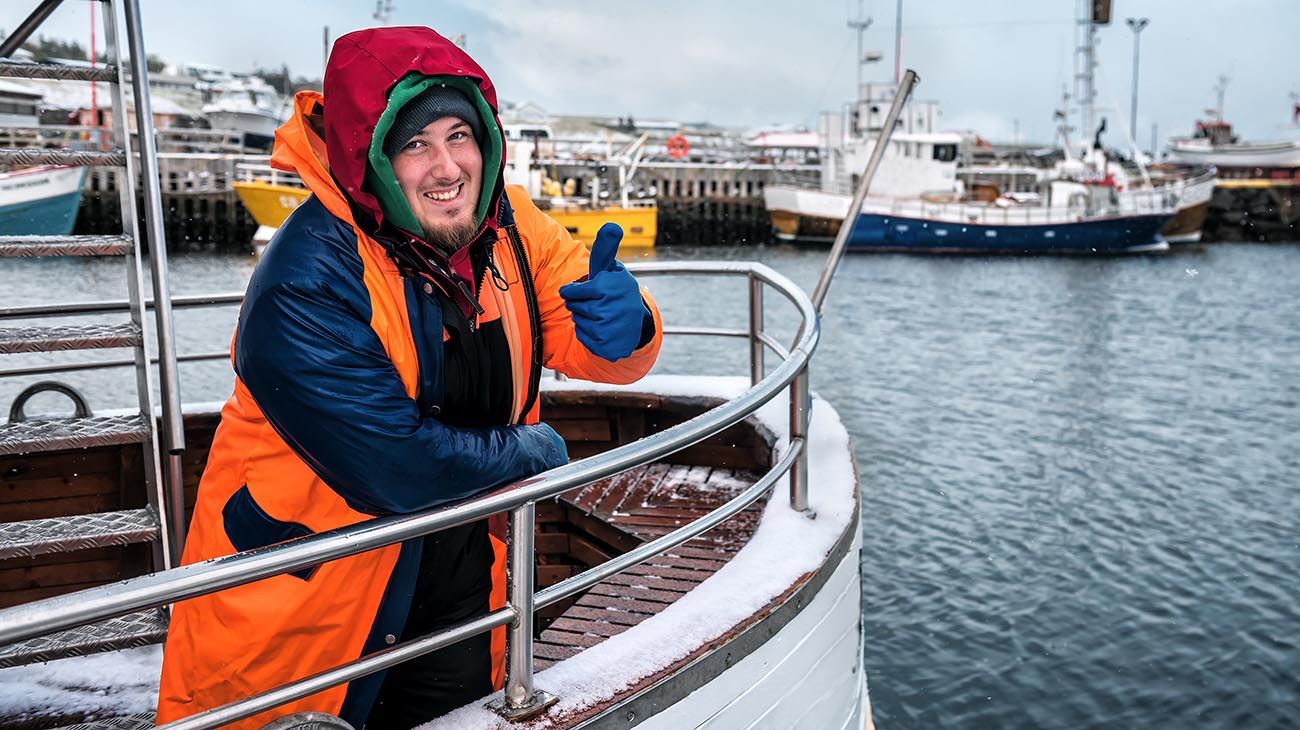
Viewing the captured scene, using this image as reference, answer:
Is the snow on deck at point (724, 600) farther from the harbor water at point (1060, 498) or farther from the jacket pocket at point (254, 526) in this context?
the harbor water at point (1060, 498)

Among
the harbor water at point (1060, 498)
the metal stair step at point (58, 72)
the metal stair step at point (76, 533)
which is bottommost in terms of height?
the harbor water at point (1060, 498)

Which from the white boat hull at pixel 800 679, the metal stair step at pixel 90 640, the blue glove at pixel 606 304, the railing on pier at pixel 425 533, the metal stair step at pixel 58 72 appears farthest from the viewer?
the metal stair step at pixel 58 72

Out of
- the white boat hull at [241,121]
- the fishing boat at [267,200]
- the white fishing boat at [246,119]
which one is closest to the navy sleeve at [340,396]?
the fishing boat at [267,200]

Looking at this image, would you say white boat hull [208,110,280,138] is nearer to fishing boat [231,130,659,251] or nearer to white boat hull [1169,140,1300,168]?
fishing boat [231,130,659,251]

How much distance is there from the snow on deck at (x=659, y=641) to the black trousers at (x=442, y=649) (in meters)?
0.17

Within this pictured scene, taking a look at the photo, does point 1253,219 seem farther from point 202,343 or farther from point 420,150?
point 420,150

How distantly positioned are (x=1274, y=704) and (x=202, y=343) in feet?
63.9

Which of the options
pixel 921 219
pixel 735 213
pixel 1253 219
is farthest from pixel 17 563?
pixel 1253 219

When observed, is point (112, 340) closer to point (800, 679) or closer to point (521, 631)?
point (521, 631)

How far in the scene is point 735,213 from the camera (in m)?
53.3

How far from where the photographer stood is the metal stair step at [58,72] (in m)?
3.05

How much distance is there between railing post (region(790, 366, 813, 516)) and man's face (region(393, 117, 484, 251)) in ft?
4.39

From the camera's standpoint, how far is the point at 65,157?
3.11m

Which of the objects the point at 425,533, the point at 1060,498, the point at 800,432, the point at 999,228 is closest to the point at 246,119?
the point at 999,228
